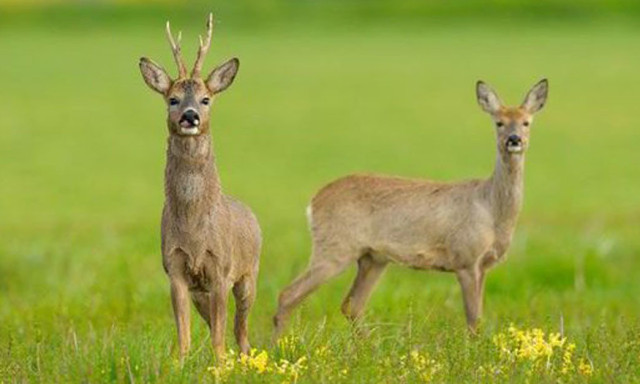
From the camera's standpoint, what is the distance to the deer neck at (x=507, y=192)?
40.5ft

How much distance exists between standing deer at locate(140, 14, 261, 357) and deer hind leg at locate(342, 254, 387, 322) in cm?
323

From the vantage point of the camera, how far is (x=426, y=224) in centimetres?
1247

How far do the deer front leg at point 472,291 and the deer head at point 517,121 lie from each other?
875mm

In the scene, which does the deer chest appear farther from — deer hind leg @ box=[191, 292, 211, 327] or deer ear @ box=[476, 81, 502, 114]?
deer ear @ box=[476, 81, 502, 114]

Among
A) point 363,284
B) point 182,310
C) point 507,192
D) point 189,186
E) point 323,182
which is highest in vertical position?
point 189,186

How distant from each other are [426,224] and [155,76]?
151 inches

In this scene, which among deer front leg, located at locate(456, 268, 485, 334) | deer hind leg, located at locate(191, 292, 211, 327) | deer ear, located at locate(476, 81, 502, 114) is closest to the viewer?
deer hind leg, located at locate(191, 292, 211, 327)

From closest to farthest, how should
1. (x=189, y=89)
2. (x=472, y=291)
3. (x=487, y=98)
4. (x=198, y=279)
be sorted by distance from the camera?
(x=189, y=89) < (x=198, y=279) < (x=472, y=291) < (x=487, y=98)

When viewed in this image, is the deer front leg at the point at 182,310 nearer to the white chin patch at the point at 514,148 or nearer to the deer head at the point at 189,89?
the deer head at the point at 189,89

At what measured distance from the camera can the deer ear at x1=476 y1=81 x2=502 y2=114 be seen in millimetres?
12562

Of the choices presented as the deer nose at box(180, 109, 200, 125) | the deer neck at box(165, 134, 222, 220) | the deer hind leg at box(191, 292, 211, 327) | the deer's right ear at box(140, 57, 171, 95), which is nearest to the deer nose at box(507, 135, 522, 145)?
the deer hind leg at box(191, 292, 211, 327)

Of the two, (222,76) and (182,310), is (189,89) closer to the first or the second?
(222,76)

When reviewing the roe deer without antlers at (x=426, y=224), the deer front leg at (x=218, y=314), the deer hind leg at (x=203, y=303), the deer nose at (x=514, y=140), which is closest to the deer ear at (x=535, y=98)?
the roe deer without antlers at (x=426, y=224)

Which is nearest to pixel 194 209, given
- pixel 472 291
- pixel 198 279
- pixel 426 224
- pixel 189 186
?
pixel 189 186
